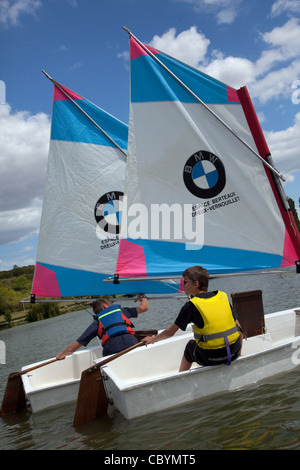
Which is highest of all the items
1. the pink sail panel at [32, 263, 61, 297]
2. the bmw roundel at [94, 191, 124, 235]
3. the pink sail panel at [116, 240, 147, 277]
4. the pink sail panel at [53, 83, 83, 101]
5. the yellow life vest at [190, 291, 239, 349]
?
the pink sail panel at [53, 83, 83, 101]

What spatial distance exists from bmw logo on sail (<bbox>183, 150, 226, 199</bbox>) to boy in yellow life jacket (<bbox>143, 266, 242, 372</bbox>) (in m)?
2.38

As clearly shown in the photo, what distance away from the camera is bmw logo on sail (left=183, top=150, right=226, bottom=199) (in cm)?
790

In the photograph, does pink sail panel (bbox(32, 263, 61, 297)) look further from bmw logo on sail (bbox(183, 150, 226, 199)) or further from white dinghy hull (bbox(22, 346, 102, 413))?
bmw logo on sail (bbox(183, 150, 226, 199))

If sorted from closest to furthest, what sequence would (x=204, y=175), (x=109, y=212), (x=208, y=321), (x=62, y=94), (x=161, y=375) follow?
(x=208, y=321) → (x=161, y=375) → (x=204, y=175) → (x=109, y=212) → (x=62, y=94)

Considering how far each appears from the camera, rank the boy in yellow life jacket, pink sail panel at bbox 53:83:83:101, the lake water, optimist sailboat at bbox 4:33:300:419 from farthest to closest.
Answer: pink sail panel at bbox 53:83:83:101 → optimist sailboat at bbox 4:33:300:419 → the boy in yellow life jacket → the lake water

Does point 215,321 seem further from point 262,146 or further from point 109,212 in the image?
point 109,212

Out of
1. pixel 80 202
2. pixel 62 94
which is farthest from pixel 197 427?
pixel 62 94

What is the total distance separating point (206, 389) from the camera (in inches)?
243

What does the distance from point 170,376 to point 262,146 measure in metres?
4.57

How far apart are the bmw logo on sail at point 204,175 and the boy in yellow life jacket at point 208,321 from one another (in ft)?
7.80

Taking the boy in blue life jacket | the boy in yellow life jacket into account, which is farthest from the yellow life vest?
the boy in blue life jacket

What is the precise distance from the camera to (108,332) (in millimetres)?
7816

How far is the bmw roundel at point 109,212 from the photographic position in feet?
38.1

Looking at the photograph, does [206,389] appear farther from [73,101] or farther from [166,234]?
[73,101]
